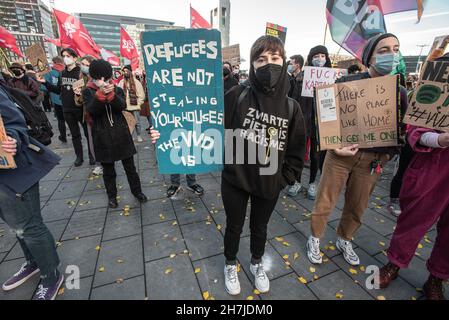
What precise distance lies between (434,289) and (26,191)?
4056 millimetres

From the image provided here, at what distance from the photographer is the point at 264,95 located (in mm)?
1920

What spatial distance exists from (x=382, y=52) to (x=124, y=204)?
432 centimetres

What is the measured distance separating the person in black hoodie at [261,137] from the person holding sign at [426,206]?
1.09 m

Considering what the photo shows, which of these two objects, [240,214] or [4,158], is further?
[240,214]

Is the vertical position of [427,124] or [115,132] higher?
[427,124]

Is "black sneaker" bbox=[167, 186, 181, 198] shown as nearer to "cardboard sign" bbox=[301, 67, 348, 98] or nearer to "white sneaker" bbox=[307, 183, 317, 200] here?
"white sneaker" bbox=[307, 183, 317, 200]

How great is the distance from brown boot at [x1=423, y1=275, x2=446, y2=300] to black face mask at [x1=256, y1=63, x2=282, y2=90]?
Result: 8.56ft

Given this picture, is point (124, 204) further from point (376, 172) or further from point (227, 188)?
→ point (376, 172)

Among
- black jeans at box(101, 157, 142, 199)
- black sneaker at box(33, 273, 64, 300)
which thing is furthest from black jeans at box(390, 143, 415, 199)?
black sneaker at box(33, 273, 64, 300)

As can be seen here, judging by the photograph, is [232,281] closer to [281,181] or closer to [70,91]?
[281,181]

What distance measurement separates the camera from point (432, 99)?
1846 millimetres

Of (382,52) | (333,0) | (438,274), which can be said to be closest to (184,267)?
→ (438,274)

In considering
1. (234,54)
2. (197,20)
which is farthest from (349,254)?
(234,54)

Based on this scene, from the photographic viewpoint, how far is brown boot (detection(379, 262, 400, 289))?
7.95ft
